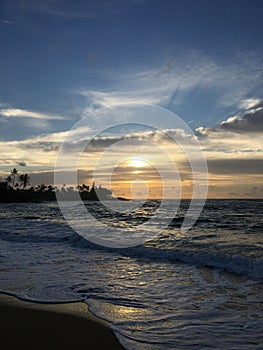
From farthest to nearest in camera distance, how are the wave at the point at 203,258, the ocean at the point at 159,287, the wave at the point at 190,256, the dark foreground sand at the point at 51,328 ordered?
1. the wave at the point at 190,256
2. the wave at the point at 203,258
3. the ocean at the point at 159,287
4. the dark foreground sand at the point at 51,328

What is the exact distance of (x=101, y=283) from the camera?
8.91 m

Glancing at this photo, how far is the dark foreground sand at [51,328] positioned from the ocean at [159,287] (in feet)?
0.96

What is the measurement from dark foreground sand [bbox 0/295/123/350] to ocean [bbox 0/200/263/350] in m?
0.29

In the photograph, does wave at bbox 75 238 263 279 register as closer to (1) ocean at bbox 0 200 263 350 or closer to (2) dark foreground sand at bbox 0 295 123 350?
(1) ocean at bbox 0 200 263 350

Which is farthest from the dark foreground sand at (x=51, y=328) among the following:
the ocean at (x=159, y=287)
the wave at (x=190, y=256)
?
the wave at (x=190, y=256)

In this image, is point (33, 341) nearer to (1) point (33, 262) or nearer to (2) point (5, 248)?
(1) point (33, 262)

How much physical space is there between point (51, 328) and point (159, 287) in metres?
3.69

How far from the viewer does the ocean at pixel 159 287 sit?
217 inches

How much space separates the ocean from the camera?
5516mm

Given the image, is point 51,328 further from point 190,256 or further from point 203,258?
point 190,256

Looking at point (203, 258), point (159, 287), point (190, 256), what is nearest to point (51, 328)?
point (159, 287)

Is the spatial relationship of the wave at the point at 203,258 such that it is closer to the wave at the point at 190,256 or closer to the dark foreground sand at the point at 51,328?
the wave at the point at 190,256

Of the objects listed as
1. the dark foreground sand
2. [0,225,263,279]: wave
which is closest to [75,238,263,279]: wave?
[0,225,263,279]: wave

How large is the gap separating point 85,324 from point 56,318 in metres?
0.59
